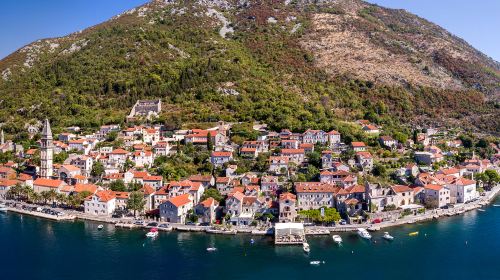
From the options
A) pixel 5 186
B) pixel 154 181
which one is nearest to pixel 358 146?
pixel 154 181

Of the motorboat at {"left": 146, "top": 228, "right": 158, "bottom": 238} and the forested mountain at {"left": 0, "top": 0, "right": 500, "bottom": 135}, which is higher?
the forested mountain at {"left": 0, "top": 0, "right": 500, "bottom": 135}

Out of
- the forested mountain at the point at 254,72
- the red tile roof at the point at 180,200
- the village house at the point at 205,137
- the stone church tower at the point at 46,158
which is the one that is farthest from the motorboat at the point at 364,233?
the stone church tower at the point at 46,158

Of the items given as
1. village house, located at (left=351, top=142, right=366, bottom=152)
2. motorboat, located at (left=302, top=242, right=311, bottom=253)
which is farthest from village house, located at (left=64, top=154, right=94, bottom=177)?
village house, located at (left=351, top=142, right=366, bottom=152)

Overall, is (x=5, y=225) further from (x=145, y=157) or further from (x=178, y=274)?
(x=178, y=274)

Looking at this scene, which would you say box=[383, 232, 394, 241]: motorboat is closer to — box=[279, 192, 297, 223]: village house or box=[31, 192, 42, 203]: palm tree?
box=[279, 192, 297, 223]: village house

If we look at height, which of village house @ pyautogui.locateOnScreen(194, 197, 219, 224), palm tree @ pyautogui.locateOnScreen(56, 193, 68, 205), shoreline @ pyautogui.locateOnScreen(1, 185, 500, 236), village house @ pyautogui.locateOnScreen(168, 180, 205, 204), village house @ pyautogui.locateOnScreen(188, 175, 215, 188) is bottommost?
shoreline @ pyautogui.locateOnScreen(1, 185, 500, 236)

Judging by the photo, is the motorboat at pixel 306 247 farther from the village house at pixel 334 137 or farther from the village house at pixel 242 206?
the village house at pixel 334 137

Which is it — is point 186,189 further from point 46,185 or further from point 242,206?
point 46,185

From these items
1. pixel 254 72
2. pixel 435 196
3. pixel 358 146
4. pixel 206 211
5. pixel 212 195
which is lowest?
pixel 206 211
